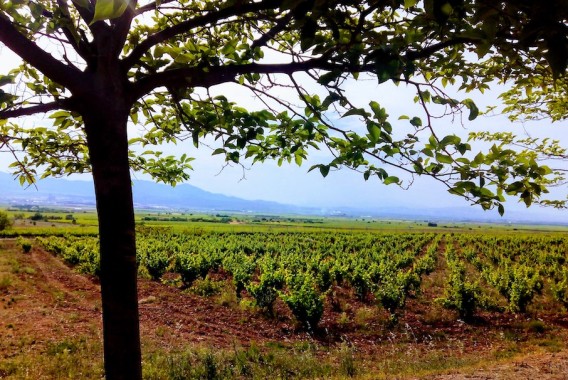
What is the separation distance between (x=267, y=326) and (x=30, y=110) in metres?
11.3

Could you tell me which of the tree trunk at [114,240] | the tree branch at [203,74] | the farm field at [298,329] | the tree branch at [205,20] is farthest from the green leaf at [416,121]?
the farm field at [298,329]

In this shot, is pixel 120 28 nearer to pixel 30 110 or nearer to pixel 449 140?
pixel 30 110

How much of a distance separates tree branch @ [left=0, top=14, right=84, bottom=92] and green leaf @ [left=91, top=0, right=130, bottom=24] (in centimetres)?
148

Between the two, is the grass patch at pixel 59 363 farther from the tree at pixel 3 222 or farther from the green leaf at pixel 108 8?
the tree at pixel 3 222

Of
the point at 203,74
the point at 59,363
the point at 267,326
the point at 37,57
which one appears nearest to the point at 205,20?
the point at 203,74

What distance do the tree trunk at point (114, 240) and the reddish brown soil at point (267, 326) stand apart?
20.7 ft

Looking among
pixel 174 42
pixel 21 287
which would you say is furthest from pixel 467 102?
pixel 21 287

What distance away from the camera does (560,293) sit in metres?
15.1

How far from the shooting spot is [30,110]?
254 centimetres

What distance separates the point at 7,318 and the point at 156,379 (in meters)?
7.59

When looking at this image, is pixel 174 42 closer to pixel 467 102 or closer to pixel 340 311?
pixel 467 102

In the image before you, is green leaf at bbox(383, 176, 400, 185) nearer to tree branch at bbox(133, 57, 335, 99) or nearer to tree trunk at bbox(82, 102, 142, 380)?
tree branch at bbox(133, 57, 335, 99)

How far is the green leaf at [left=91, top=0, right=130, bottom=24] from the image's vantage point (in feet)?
2.83

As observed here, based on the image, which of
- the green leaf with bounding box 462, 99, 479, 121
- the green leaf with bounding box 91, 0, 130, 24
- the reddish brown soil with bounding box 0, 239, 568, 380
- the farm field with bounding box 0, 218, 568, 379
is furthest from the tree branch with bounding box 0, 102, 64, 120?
the reddish brown soil with bounding box 0, 239, 568, 380
